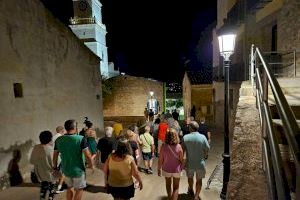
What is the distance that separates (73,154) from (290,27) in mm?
9049

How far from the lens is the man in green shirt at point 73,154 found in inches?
216

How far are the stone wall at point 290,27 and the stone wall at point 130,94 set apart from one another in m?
17.6

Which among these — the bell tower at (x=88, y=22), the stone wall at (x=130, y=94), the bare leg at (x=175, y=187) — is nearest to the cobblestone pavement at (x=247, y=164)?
the bare leg at (x=175, y=187)

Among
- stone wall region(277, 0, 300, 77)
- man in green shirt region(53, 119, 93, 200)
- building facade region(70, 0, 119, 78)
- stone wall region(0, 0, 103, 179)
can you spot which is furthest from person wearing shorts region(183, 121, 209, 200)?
building facade region(70, 0, 119, 78)

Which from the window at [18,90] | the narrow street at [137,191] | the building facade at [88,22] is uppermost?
the building facade at [88,22]

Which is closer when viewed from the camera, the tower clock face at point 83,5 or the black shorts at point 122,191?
the black shorts at point 122,191

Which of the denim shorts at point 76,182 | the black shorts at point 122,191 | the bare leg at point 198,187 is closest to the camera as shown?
the black shorts at point 122,191

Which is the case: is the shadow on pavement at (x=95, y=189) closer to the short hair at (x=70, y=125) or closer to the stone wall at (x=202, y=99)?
the short hair at (x=70, y=125)

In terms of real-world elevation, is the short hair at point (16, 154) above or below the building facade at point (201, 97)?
below

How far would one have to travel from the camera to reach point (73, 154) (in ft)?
18.1

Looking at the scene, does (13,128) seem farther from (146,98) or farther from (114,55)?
(114,55)

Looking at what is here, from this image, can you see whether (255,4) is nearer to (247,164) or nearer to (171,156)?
(171,156)

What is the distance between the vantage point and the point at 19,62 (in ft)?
30.3

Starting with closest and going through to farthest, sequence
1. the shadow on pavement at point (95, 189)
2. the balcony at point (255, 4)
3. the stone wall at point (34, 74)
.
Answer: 1. the shadow on pavement at point (95, 189)
2. the stone wall at point (34, 74)
3. the balcony at point (255, 4)
